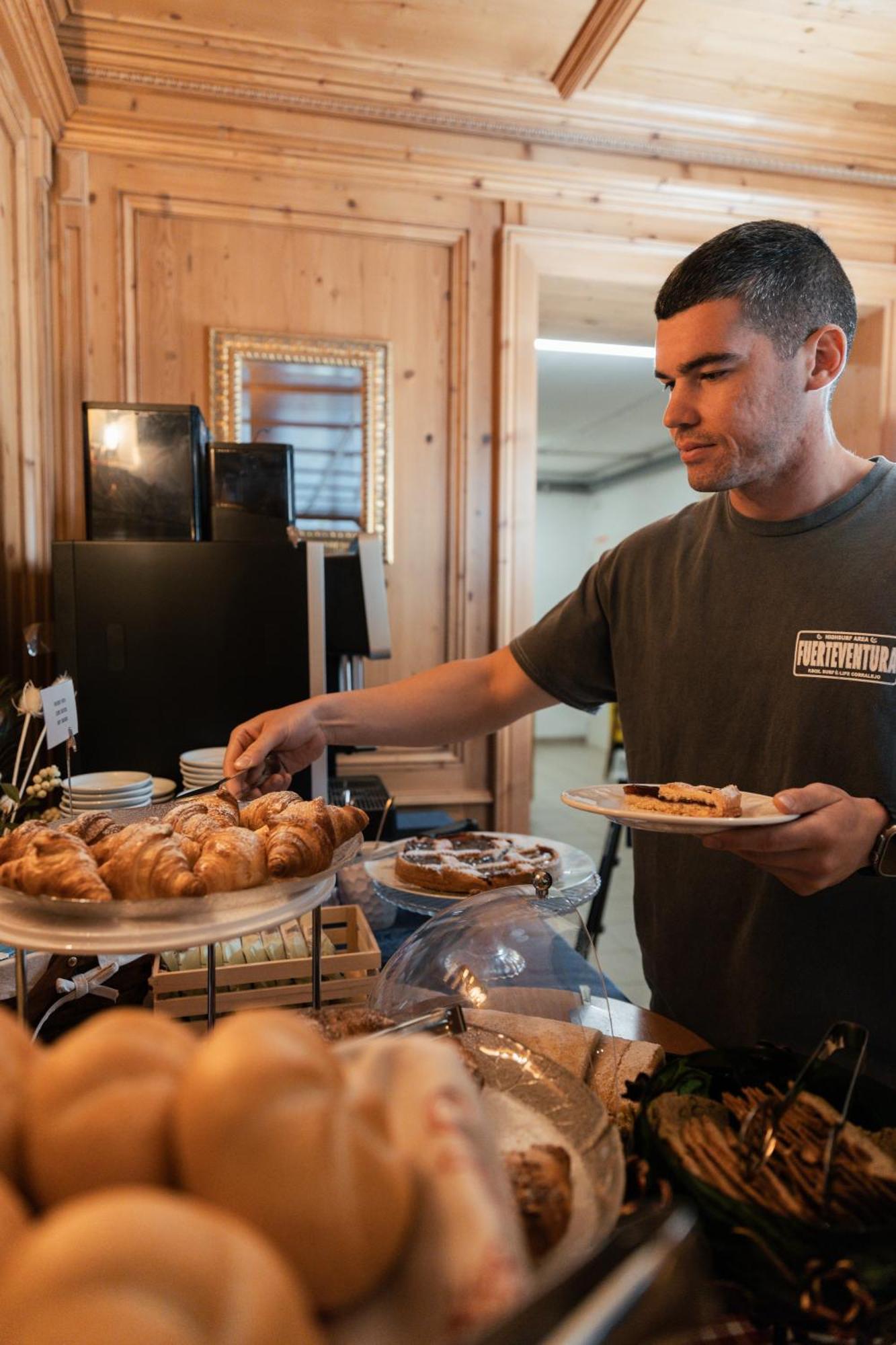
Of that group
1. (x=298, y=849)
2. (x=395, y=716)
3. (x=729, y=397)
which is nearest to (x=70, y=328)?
(x=395, y=716)

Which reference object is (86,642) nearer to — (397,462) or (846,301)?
(397,462)

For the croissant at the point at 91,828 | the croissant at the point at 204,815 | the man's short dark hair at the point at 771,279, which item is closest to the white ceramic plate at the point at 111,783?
the croissant at the point at 204,815

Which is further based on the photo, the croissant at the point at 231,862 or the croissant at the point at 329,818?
the croissant at the point at 329,818

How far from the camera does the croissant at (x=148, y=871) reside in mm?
694

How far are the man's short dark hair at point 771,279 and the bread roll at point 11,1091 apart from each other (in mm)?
1385

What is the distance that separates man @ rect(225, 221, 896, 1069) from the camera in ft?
4.59

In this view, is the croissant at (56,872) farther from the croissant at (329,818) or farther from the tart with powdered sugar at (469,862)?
the tart with powdered sugar at (469,862)

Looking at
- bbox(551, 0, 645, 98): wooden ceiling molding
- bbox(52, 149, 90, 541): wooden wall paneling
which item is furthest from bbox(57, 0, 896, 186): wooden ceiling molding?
bbox(52, 149, 90, 541): wooden wall paneling

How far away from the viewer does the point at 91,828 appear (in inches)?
32.4

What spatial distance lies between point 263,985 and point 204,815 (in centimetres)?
42

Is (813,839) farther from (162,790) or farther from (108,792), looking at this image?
(162,790)

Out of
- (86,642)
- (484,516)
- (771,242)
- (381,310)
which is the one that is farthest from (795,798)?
(381,310)

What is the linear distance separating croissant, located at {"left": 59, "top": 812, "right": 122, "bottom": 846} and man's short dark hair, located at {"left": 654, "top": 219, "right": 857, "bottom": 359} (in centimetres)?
118

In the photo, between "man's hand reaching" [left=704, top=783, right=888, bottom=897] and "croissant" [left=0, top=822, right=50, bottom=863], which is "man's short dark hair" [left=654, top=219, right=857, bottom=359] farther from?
"croissant" [left=0, top=822, right=50, bottom=863]
